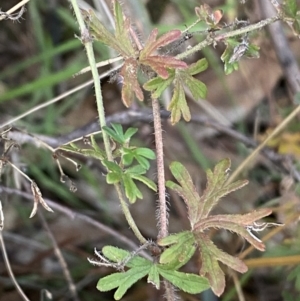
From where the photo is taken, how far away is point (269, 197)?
1396mm

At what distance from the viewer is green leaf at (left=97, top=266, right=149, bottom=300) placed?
0.59 meters

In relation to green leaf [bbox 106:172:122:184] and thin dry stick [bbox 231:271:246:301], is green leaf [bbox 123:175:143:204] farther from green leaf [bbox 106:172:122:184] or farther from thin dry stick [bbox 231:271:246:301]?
thin dry stick [bbox 231:271:246:301]

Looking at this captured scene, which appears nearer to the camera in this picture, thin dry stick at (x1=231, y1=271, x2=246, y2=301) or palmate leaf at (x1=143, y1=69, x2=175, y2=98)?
palmate leaf at (x1=143, y1=69, x2=175, y2=98)

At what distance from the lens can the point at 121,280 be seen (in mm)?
595

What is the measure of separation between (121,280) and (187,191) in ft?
0.43

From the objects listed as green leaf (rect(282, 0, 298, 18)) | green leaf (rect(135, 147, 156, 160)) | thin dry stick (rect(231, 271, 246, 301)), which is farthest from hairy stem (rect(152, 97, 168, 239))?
thin dry stick (rect(231, 271, 246, 301))

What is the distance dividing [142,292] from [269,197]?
0.41m

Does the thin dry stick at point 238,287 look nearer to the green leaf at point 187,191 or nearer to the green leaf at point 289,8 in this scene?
the green leaf at point 187,191

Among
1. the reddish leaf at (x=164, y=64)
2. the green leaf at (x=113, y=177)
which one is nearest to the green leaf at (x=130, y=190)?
the green leaf at (x=113, y=177)

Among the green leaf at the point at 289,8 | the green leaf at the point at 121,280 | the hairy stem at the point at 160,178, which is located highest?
A: the green leaf at the point at 289,8

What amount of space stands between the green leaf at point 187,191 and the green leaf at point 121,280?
0.08 m

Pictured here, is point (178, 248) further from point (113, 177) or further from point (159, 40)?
point (159, 40)

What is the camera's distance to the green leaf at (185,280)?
60cm

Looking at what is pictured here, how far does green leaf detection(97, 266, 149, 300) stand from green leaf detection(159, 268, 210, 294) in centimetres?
2
